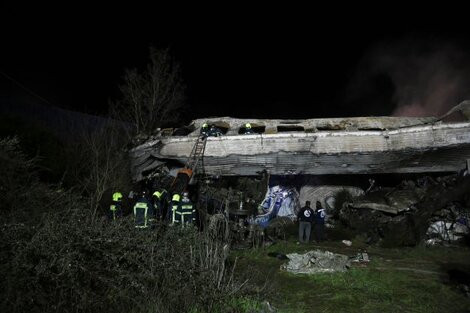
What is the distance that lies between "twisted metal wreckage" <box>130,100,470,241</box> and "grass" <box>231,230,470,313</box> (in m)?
2.81

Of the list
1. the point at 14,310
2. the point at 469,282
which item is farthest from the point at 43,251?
the point at 469,282

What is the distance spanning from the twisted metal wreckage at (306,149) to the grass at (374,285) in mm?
2814

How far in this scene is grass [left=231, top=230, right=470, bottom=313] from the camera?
5477 millimetres

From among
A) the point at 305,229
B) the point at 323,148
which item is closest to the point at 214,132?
the point at 323,148

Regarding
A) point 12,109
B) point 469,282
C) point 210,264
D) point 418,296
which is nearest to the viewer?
point 210,264

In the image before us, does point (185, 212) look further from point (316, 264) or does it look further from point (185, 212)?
point (316, 264)

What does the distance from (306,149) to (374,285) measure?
16.9ft

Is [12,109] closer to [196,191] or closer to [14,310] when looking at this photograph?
[196,191]

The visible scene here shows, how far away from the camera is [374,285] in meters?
6.45

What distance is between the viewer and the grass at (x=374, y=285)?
5.48m

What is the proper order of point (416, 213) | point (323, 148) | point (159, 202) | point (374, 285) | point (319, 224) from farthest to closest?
1. point (319, 224)
2. point (323, 148)
3. point (416, 213)
4. point (159, 202)
5. point (374, 285)

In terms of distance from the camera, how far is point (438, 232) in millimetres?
10414

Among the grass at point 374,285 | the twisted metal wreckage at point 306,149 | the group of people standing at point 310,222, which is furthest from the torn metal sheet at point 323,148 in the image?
the grass at point 374,285

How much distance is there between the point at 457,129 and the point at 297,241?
527cm
